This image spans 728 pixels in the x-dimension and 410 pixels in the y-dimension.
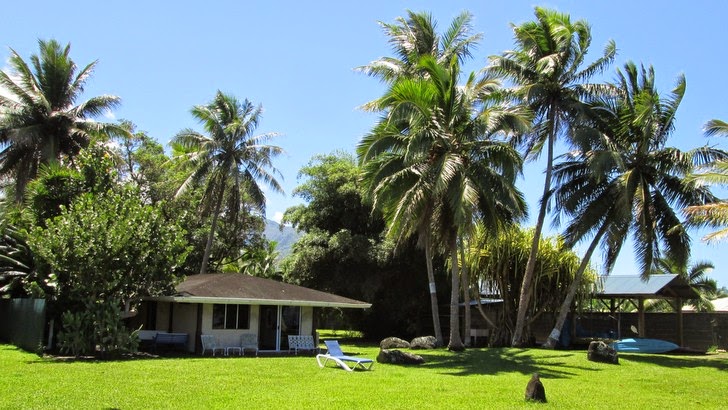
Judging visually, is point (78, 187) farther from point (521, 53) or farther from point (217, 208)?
point (521, 53)

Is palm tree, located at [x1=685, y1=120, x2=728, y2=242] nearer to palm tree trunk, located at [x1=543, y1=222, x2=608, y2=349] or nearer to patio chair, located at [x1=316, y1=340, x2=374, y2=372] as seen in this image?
palm tree trunk, located at [x1=543, y1=222, x2=608, y2=349]

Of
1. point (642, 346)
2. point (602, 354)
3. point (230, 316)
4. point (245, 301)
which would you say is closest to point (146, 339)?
point (230, 316)

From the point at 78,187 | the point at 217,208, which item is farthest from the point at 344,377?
the point at 217,208

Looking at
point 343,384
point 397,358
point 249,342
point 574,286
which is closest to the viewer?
point 343,384

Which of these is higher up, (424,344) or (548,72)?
(548,72)

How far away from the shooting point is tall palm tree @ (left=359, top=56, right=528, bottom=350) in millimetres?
20672

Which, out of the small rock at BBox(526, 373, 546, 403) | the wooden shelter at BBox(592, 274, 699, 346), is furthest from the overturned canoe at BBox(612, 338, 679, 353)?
the small rock at BBox(526, 373, 546, 403)

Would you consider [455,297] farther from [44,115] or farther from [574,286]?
[44,115]

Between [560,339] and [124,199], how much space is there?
18.3 meters

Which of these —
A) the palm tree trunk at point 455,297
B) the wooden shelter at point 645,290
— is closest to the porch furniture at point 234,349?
the palm tree trunk at point 455,297

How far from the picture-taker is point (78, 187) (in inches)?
912

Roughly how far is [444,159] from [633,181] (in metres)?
8.02

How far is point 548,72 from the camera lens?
24.1 m

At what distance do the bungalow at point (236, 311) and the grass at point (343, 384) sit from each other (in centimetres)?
281
